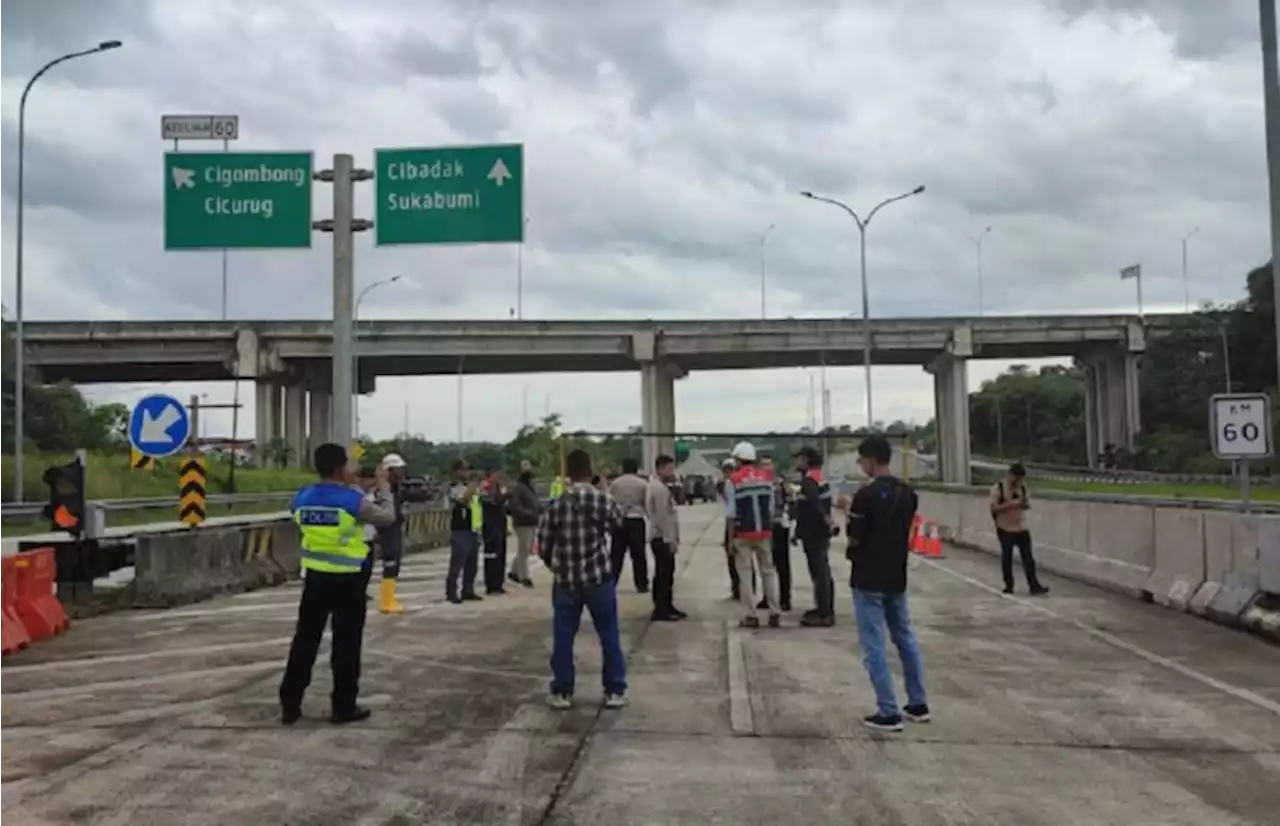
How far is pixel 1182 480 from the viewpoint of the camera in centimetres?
7331

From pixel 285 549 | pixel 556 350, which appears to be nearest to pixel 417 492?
pixel 556 350

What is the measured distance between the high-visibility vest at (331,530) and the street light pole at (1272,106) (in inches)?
413

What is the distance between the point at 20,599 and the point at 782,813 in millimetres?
9578

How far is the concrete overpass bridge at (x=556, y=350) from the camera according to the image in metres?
69.2

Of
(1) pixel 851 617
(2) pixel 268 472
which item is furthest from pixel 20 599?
(2) pixel 268 472

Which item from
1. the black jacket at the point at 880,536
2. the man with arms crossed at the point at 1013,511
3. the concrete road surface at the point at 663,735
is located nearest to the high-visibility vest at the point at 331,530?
the concrete road surface at the point at 663,735

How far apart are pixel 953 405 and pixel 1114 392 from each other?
1412 centimetres

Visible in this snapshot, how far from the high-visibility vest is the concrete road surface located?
1025 millimetres

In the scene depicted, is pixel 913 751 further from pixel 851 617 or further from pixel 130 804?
pixel 851 617

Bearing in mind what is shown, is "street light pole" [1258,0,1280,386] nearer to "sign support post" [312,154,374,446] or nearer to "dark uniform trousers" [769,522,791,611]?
"dark uniform trousers" [769,522,791,611]

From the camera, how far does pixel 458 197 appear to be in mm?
16797

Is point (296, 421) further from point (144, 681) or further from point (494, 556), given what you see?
point (144, 681)

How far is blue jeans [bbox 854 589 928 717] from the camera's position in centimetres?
830

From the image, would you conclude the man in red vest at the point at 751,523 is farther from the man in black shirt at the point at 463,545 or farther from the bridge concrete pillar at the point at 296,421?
the bridge concrete pillar at the point at 296,421
